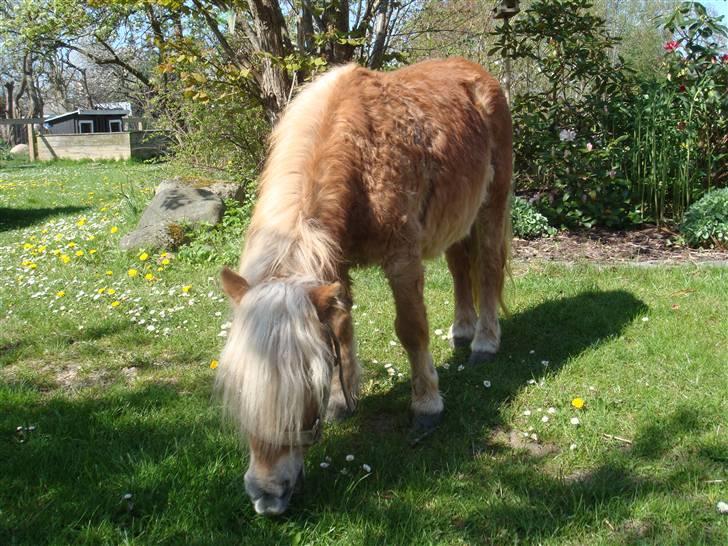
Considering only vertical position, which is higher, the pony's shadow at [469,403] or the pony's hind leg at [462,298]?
the pony's hind leg at [462,298]

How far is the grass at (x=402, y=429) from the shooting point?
282 cm

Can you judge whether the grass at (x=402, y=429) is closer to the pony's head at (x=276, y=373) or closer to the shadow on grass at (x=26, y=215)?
the pony's head at (x=276, y=373)

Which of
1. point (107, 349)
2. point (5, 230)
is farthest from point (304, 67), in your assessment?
point (5, 230)

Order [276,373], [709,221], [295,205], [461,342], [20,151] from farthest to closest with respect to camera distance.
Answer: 1. [20,151]
2. [709,221]
3. [461,342]
4. [295,205]
5. [276,373]

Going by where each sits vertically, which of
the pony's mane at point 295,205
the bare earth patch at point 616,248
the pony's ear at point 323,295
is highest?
the pony's mane at point 295,205

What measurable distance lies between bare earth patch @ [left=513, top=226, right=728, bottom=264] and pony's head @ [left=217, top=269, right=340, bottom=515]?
498cm

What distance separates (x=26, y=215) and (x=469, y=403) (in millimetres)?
10244

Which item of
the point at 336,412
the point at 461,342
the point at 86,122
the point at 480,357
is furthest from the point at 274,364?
the point at 86,122

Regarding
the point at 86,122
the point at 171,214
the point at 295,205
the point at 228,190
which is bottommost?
the point at 171,214

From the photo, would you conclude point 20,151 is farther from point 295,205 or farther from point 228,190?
point 295,205

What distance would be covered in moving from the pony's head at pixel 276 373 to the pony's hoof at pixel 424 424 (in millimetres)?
1119

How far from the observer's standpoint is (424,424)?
3768mm

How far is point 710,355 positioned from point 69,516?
4.02 meters

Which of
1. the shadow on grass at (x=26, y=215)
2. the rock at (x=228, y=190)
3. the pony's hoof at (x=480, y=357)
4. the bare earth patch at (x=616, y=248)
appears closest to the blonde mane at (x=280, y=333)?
the pony's hoof at (x=480, y=357)
